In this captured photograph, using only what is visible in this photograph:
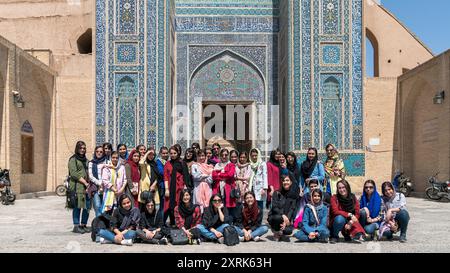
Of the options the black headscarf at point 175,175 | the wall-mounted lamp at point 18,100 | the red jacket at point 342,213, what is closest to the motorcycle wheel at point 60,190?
the wall-mounted lamp at point 18,100

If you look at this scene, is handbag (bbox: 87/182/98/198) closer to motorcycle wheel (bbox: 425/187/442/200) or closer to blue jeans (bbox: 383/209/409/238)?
blue jeans (bbox: 383/209/409/238)

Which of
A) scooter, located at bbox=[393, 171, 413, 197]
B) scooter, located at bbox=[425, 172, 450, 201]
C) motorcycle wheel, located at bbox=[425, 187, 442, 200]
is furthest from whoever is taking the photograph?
scooter, located at bbox=[393, 171, 413, 197]

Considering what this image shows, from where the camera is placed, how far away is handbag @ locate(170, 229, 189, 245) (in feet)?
17.2

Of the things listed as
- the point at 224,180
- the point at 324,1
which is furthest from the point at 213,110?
the point at 224,180

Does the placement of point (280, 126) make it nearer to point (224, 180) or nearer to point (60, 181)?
point (60, 181)

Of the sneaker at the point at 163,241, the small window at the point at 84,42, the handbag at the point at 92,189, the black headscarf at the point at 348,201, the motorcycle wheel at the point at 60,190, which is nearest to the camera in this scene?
the sneaker at the point at 163,241

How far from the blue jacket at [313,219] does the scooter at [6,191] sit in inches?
250

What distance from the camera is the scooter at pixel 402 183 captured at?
494 inches

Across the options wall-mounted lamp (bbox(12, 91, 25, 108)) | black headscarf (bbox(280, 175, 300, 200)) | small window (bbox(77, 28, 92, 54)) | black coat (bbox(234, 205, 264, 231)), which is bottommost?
black coat (bbox(234, 205, 264, 231))

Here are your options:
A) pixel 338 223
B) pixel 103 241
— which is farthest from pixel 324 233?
pixel 103 241

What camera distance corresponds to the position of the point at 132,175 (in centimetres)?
598

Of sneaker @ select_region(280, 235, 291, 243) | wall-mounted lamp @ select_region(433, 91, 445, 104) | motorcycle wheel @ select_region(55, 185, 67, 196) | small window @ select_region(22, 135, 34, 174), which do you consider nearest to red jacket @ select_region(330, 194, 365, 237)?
sneaker @ select_region(280, 235, 291, 243)

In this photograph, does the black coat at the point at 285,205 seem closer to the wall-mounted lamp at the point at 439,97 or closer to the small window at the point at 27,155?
the wall-mounted lamp at the point at 439,97

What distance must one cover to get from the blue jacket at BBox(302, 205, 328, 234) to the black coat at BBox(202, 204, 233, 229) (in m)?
0.76
